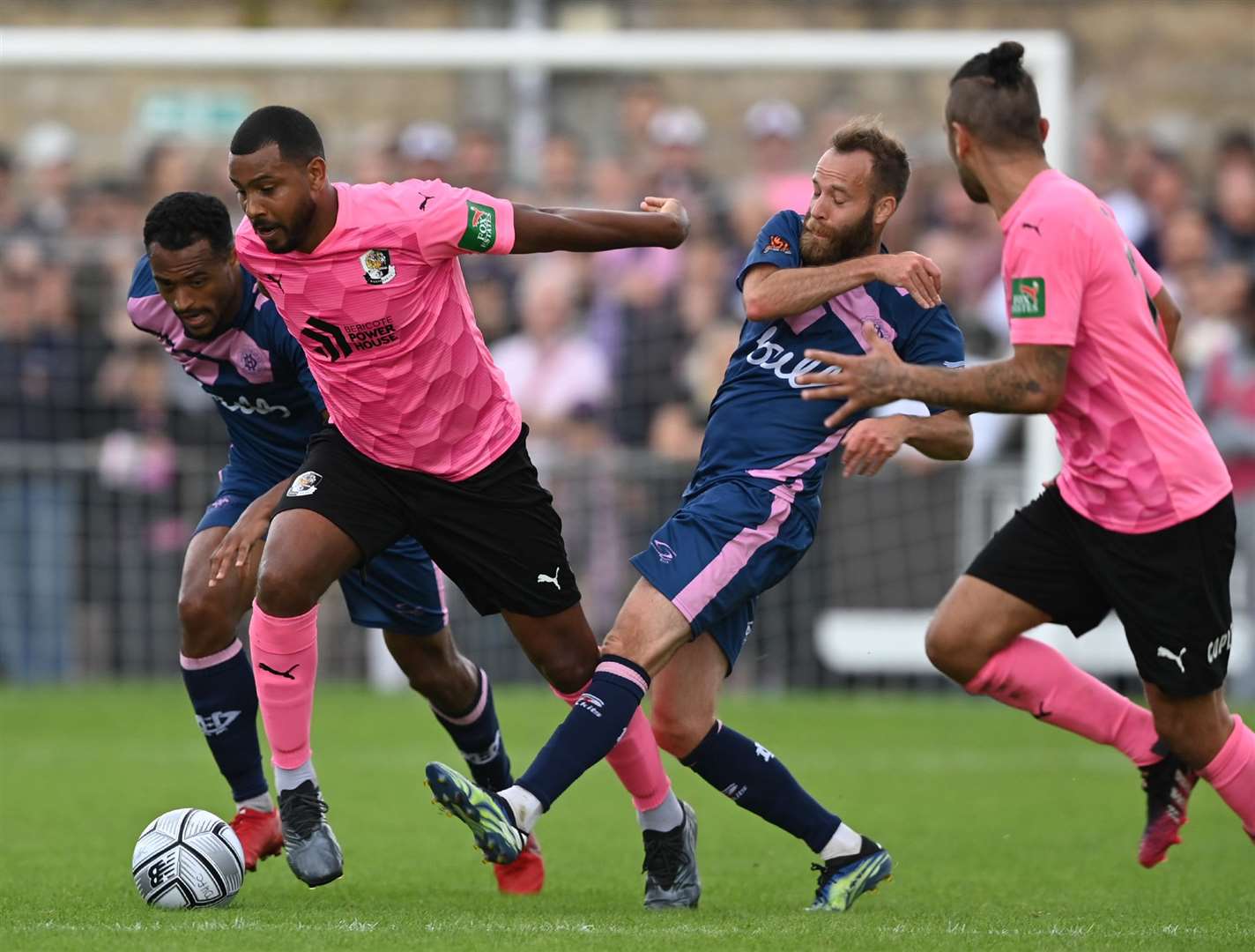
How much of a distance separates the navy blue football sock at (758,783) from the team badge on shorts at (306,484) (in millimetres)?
1508

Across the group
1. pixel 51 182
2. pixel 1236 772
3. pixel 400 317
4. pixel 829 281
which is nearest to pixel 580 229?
pixel 400 317

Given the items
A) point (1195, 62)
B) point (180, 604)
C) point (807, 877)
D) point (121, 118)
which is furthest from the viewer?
point (1195, 62)

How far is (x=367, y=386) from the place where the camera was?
642 cm

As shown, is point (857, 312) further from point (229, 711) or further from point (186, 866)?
point (186, 866)

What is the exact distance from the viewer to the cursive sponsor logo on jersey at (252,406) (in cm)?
708

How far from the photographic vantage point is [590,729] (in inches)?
235

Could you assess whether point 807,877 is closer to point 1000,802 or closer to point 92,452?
point 1000,802

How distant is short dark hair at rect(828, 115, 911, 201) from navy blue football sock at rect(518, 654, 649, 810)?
1.79 meters

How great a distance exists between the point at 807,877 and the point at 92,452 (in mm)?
8100

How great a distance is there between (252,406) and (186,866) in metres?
1.75

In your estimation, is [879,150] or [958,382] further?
[879,150]

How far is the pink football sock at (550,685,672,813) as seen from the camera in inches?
259

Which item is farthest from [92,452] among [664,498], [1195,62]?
[1195,62]

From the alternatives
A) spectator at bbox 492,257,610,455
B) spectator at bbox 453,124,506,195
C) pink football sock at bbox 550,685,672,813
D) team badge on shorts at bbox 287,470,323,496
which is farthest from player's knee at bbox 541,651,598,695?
spectator at bbox 453,124,506,195
